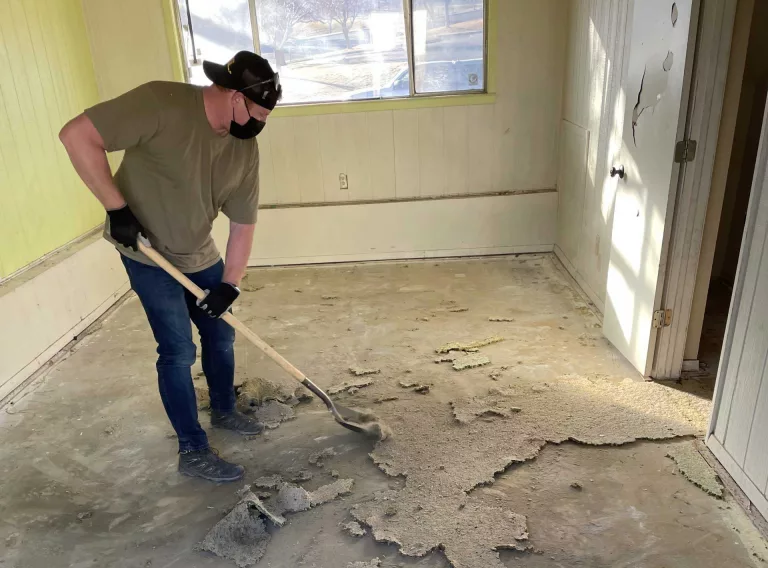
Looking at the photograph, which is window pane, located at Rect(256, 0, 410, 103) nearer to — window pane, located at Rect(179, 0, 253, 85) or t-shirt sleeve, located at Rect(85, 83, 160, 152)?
window pane, located at Rect(179, 0, 253, 85)

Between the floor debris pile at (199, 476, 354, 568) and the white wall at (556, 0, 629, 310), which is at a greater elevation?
the white wall at (556, 0, 629, 310)

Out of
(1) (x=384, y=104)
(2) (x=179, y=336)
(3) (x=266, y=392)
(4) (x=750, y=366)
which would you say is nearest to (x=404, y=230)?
(1) (x=384, y=104)

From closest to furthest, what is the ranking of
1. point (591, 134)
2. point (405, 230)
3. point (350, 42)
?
point (591, 134)
point (350, 42)
point (405, 230)

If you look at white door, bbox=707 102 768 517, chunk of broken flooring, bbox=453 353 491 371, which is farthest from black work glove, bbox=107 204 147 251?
white door, bbox=707 102 768 517

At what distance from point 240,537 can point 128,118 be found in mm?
1296

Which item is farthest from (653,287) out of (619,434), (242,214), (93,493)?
(93,493)

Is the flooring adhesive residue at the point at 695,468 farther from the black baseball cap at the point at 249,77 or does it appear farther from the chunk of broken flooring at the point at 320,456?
the black baseball cap at the point at 249,77

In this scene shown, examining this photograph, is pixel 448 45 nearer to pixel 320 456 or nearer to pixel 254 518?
pixel 320 456

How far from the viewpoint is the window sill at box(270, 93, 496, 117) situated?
3934 millimetres

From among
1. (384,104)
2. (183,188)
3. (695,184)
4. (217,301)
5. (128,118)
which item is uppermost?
(128,118)

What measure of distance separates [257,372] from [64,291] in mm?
1286

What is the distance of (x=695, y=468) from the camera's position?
74.8 inches

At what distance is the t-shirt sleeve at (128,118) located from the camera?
5.29ft

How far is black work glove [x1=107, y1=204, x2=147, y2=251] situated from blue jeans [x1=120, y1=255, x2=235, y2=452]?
12cm
